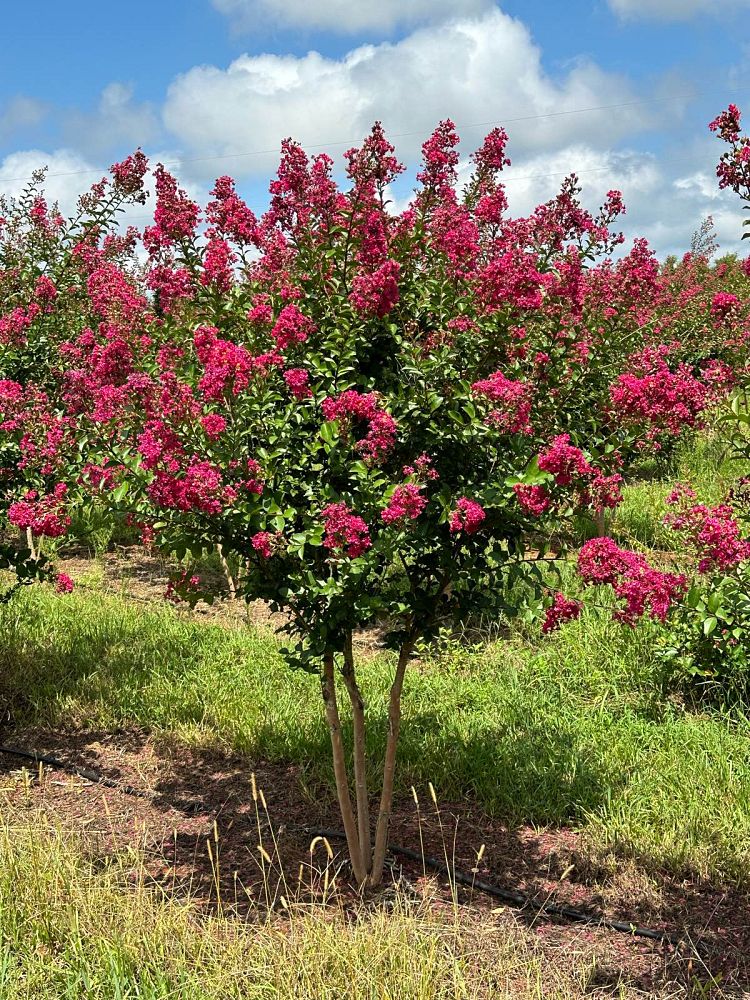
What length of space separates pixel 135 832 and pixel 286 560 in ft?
5.39

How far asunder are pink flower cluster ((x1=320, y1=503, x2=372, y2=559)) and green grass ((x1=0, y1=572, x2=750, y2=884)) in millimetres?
1586

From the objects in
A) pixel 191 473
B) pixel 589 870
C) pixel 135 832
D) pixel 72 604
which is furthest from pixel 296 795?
pixel 72 604

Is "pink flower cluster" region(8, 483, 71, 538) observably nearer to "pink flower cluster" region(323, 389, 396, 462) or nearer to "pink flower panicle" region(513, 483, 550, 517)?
"pink flower cluster" region(323, 389, 396, 462)

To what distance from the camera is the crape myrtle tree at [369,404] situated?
2.68 meters

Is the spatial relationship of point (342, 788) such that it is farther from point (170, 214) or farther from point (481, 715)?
point (170, 214)

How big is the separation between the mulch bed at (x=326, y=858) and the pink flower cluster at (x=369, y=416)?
4.54 feet

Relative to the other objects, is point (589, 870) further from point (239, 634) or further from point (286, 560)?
point (239, 634)

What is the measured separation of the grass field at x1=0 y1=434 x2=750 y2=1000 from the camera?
260 cm

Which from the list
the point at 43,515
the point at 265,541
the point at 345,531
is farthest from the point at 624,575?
the point at 43,515

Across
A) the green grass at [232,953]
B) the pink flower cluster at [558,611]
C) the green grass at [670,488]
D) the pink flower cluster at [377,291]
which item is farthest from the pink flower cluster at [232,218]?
the green grass at [670,488]

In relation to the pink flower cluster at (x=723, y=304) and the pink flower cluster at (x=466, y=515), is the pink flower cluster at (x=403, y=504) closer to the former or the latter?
the pink flower cluster at (x=466, y=515)

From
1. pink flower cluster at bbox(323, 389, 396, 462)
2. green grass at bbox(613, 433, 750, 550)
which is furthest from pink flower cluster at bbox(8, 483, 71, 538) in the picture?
green grass at bbox(613, 433, 750, 550)

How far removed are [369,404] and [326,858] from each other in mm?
2063

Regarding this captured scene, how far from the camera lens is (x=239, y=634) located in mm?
5797
